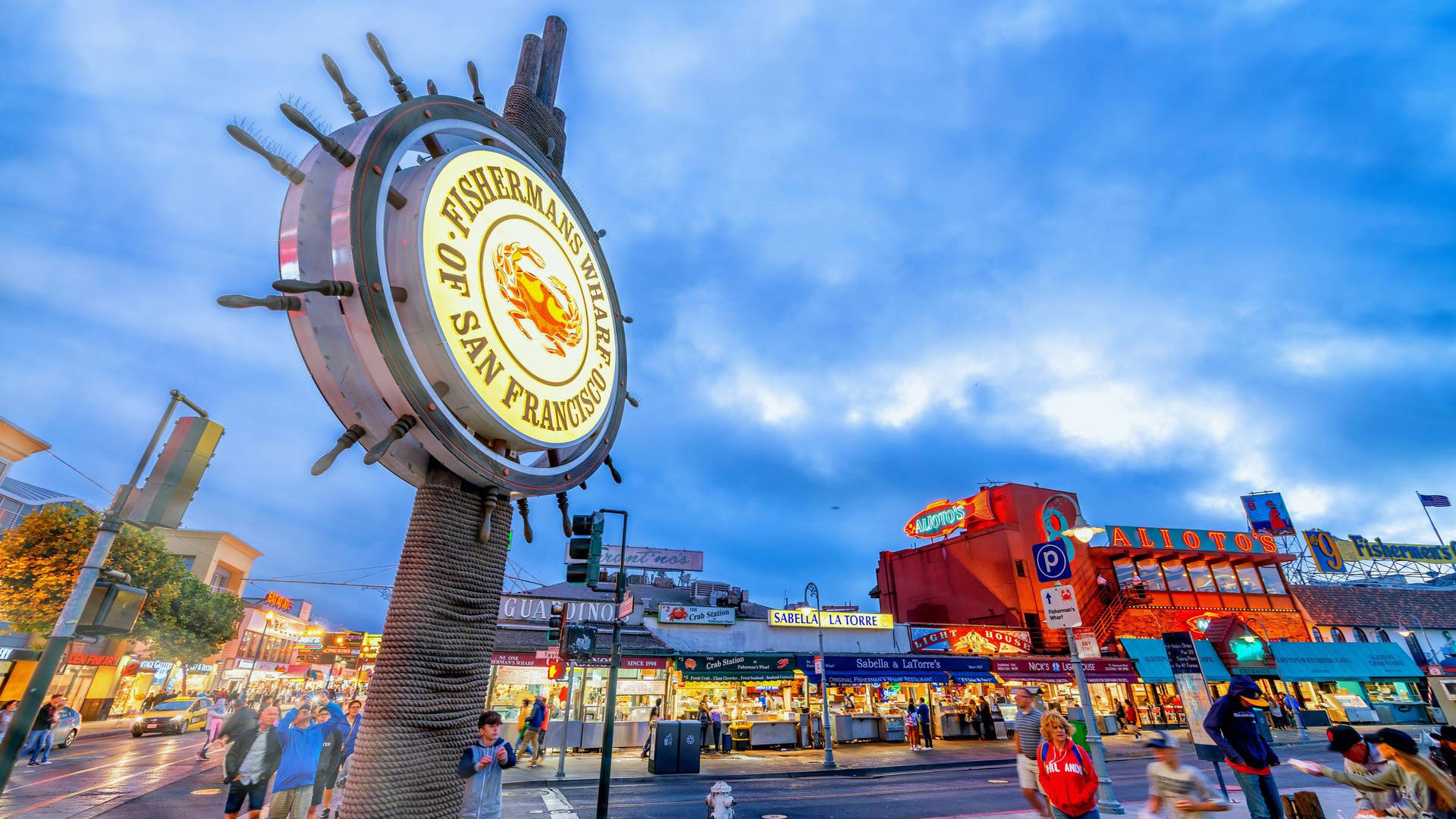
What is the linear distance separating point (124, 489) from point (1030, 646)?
31.4 meters

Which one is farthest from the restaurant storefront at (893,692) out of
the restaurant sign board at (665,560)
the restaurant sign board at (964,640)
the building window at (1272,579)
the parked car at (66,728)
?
the parked car at (66,728)

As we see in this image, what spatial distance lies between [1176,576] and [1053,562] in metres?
30.2

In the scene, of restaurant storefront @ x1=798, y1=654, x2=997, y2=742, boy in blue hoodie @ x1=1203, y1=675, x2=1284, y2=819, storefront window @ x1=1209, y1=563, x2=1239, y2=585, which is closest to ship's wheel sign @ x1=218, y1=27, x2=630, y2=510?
boy in blue hoodie @ x1=1203, y1=675, x2=1284, y2=819

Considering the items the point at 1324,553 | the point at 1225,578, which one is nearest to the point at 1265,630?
the point at 1225,578

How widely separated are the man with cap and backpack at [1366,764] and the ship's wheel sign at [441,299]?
7447mm

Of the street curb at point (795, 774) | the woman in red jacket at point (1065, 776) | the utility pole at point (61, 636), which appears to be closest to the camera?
the utility pole at point (61, 636)

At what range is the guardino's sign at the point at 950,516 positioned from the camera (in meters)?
33.1

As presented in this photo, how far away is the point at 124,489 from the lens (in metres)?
7.26

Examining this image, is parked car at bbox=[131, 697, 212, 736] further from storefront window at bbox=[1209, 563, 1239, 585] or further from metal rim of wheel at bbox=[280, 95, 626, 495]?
storefront window at bbox=[1209, 563, 1239, 585]

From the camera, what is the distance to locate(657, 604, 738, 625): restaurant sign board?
79.3 ft

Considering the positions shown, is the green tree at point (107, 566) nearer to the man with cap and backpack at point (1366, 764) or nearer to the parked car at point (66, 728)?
the parked car at point (66, 728)

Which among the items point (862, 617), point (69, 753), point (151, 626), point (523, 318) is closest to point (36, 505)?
point (151, 626)

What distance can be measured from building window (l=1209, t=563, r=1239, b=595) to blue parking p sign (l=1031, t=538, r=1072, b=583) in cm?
3174

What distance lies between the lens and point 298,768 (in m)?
7.68
